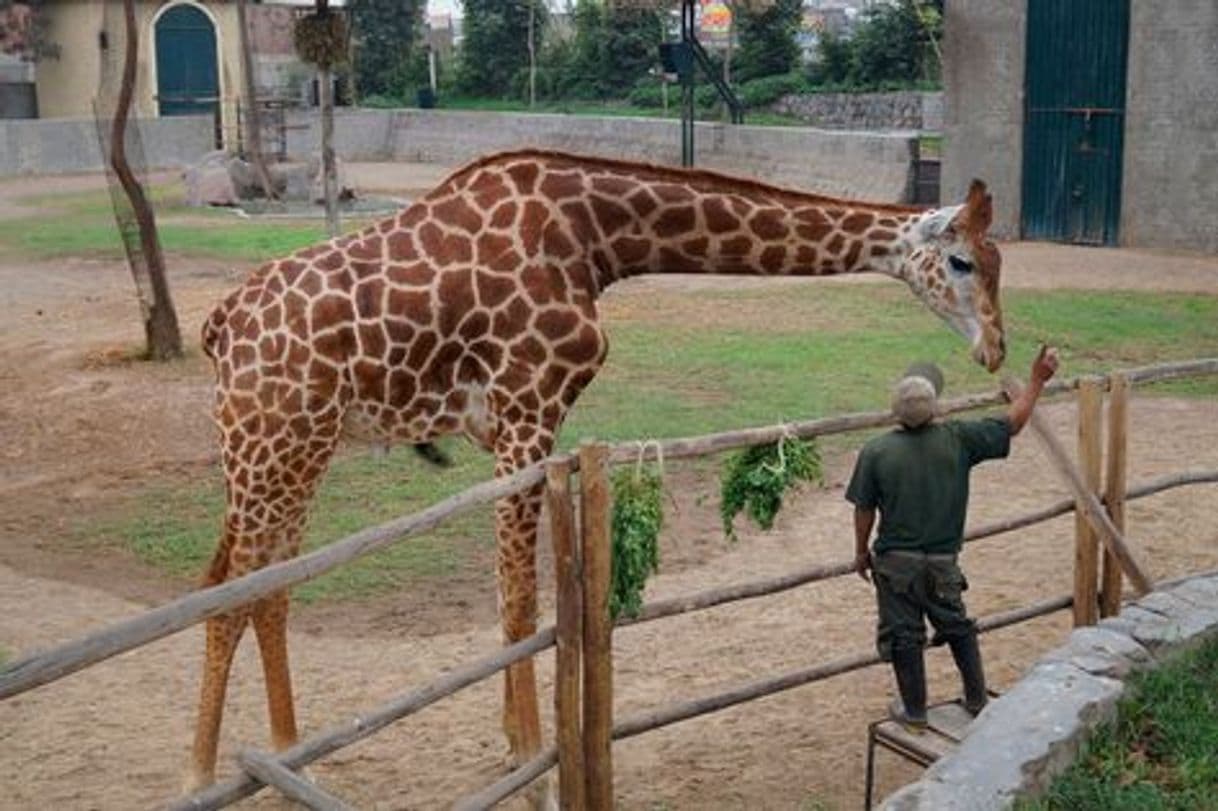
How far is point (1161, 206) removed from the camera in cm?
2014

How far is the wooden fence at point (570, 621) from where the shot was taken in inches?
150

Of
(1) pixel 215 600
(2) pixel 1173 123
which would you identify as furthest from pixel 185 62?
(1) pixel 215 600

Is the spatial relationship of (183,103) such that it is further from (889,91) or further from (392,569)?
Result: (392,569)

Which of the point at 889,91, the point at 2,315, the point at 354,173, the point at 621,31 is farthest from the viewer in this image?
the point at 621,31

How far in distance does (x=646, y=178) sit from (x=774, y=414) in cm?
549

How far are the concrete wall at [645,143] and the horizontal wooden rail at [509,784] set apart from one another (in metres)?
16.0

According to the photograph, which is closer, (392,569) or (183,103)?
(392,569)

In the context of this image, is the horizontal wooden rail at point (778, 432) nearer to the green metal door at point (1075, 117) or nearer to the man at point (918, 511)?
the man at point (918, 511)

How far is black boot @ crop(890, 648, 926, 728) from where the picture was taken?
5.48 m

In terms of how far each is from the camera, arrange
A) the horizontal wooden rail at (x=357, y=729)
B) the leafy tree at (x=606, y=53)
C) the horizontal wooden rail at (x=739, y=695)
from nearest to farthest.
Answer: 1. the horizontal wooden rail at (x=357, y=729)
2. the horizontal wooden rail at (x=739, y=695)
3. the leafy tree at (x=606, y=53)

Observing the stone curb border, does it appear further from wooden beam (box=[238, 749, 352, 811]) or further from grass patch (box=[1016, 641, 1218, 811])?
wooden beam (box=[238, 749, 352, 811])

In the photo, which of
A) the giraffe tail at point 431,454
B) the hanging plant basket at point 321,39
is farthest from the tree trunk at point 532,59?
the giraffe tail at point 431,454

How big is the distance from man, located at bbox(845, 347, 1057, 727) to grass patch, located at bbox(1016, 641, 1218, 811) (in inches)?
23.3

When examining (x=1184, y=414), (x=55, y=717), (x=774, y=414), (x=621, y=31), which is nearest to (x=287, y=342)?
(x=55, y=717)
